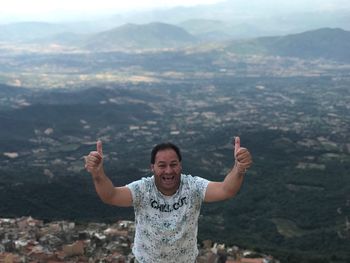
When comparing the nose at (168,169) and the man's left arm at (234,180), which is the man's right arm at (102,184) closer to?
the nose at (168,169)

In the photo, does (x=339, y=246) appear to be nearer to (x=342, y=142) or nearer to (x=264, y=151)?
(x=264, y=151)

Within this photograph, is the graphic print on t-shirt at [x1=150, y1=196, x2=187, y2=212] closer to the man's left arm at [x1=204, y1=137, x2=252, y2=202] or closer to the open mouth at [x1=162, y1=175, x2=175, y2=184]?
the open mouth at [x1=162, y1=175, x2=175, y2=184]

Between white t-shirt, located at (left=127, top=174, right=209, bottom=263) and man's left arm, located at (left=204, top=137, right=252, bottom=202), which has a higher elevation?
man's left arm, located at (left=204, top=137, right=252, bottom=202)

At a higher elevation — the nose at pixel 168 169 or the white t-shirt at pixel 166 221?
the nose at pixel 168 169

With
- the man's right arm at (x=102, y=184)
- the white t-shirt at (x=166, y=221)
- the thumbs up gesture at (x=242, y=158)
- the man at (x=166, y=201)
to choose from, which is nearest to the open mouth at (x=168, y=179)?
the man at (x=166, y=201)

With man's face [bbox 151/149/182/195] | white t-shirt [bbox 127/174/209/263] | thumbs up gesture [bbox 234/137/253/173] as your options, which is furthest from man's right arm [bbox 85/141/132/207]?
thumbs up gesture [bbox 234/137/253/173]

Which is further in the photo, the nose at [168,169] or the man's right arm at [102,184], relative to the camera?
the nose at [168,169]

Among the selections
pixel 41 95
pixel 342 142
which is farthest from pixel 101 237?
pixel 41 95
